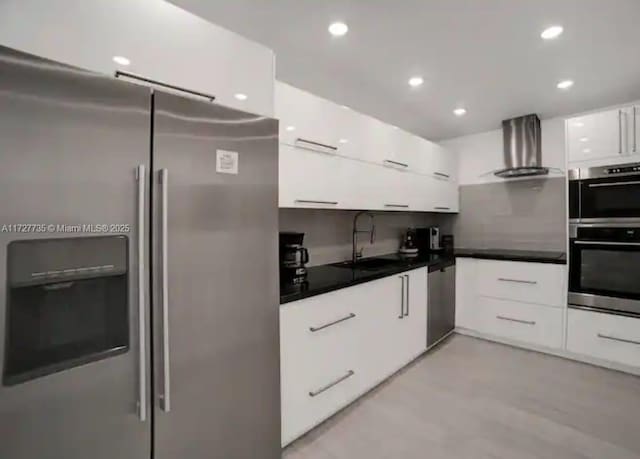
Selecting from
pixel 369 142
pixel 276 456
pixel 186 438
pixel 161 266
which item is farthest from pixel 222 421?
pixel 369 142

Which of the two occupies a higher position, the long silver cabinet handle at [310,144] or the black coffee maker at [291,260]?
the long silver cabinet handle at [310,144]

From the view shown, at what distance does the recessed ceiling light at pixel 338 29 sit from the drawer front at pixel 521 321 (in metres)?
2.93

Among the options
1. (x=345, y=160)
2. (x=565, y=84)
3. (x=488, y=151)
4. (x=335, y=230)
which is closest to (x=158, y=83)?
(x=345, y=160)

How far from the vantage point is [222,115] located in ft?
4.11

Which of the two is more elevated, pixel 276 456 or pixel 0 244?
pixel 0 244

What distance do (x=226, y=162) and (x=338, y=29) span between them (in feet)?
3.63

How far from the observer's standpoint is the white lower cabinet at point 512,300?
2912 millimetres

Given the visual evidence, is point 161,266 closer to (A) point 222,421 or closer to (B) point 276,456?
(A) point 222,421

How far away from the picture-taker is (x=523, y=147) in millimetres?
3383

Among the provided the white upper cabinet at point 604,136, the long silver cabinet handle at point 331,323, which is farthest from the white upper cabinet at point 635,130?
the long silver cabinet handle at point 331,323

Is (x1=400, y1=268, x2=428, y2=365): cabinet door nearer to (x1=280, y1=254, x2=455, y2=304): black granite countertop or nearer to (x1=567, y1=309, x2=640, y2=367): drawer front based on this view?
(x1=280, y1=254, x2=455, y2=304): black granite countertop

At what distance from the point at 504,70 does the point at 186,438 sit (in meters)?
2.92

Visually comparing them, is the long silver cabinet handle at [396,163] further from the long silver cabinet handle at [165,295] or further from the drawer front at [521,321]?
the long silver cabinet handle at [165,295]

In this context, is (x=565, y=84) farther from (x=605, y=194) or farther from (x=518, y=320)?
(x=518, y=320)
